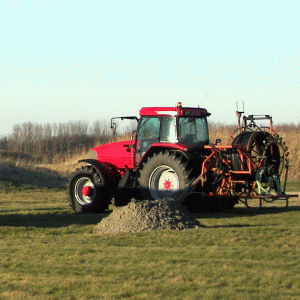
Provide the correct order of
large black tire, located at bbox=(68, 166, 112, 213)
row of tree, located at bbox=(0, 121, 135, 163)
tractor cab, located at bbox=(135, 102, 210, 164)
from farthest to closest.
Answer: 1. row of tree, located at bbox=(0, 121, 135, 163)
2. large black tire, located at bbox=(68, 166, 112, 213)
3. tractor cab, located at bbox=(135, 102, 210, 164)

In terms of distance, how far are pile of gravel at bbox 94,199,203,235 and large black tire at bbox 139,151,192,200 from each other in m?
2.58

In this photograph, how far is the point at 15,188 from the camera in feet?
82.5

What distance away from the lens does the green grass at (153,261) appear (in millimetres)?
6828

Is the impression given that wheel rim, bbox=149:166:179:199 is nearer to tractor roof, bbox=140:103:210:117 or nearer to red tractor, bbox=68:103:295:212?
red tractor, bbox=68:103:295:212

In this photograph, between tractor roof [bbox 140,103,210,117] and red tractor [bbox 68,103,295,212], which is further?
→ tractor roof [bbox 140,103,210,117]

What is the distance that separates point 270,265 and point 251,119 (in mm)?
8070

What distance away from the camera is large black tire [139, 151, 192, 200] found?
14914 mm

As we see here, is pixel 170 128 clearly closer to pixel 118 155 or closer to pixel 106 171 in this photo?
pixel 118 155

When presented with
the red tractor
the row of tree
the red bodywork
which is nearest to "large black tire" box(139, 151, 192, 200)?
the red tractor

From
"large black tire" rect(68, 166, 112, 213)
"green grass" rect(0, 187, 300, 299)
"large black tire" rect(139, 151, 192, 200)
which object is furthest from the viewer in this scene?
"large black tire" rect(68, 166, 112, 213)

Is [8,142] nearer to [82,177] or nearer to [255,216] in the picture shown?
[82,177]

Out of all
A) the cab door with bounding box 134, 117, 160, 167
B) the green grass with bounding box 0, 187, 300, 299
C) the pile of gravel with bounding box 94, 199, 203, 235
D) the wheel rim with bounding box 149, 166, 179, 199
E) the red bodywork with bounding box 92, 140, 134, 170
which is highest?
the cab door with bounding box 134, 117, 160, 167

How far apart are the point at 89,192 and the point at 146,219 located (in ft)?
15.3

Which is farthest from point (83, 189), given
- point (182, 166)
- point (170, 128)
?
point (182, 166)
